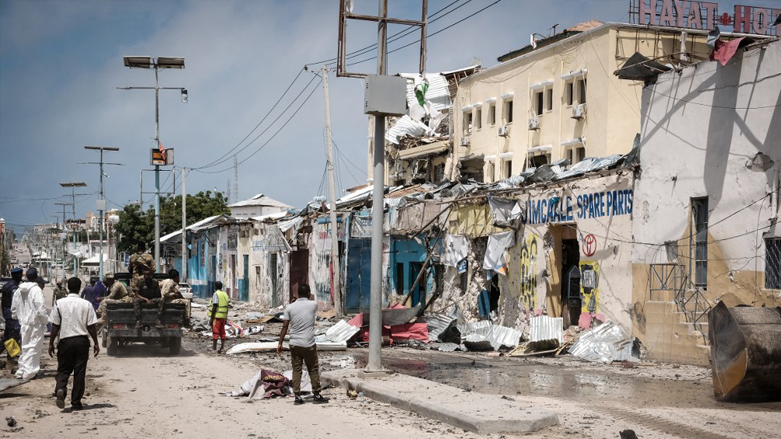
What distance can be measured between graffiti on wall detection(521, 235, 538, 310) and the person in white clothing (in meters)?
13.3

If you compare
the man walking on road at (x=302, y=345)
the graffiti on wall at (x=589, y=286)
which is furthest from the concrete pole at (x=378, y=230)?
the graffiti on wall at (x=589, y=286)

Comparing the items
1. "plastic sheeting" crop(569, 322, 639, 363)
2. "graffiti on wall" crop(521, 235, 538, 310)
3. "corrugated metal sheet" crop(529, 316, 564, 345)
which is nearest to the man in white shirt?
"plastic sheeting" crop(569, 322, 639, 363)

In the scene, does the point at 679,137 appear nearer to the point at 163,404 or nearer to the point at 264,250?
the point at 163,404

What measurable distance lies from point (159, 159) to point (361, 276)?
1326 centimetres

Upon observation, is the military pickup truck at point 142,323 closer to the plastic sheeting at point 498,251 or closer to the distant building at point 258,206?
the plastic sheeting at point 498,251

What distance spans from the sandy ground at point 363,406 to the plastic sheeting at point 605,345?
0.94 metres


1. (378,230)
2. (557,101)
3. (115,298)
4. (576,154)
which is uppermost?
(557,101)

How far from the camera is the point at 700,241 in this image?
17.4 m

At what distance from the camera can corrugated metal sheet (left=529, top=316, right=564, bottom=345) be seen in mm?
21109

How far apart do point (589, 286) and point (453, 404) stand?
35.5 feet

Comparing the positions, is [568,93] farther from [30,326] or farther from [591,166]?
[30,326]

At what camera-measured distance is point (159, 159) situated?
4156 centimetres

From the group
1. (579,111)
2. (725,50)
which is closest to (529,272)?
(725,50)

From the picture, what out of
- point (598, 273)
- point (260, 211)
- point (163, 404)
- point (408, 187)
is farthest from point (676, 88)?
point (260, 211)
